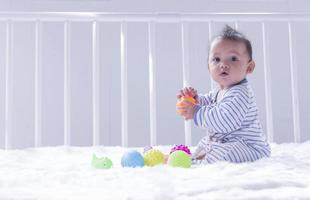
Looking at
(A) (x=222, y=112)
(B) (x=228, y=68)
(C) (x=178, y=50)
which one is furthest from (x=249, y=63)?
(C) (x=178, y=50)

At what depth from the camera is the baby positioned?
3.71 ft

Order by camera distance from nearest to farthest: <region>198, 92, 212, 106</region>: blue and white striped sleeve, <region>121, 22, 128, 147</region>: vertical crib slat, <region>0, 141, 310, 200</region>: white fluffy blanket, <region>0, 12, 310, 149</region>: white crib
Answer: <region>0, 141, 310, 200</region>: white fluffy blanket, <region>198, 92, 212, 106</region>: blue and white striped sleeve, <region>121, 22, 128, 147</region>: vertical crib slat, <region>0, 12, 310, 149</region>: white crib

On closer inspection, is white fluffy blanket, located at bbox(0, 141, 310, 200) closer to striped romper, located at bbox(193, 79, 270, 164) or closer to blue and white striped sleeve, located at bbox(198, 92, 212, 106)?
striped romper, located at bbox(193, 79, 270, 164)

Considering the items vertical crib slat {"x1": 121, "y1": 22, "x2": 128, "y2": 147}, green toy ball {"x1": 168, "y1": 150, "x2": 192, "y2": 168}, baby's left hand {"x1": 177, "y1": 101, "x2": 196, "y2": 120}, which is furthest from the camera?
vertical crib slat {"x1": 121, "y1": 22, "x2": 128, "y2": 147}

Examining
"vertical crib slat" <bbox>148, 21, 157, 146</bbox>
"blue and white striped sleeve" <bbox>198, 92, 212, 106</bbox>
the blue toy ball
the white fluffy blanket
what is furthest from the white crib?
the white fluffy blanket

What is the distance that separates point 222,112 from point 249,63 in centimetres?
19

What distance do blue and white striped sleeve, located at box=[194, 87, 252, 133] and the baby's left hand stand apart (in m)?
0.01

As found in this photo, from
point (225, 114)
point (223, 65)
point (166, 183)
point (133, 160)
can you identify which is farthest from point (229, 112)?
point (166, 183)

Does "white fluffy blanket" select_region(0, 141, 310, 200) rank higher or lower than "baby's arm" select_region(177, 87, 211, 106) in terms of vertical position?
lower

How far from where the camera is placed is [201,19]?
5.55ft

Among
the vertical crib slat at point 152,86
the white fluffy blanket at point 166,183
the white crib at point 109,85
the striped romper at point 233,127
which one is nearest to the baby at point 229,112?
the striped romper at point 233,127

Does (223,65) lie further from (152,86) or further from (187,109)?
(152,86)

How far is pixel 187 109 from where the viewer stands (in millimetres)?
1161

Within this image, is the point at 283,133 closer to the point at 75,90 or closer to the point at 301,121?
the point at 301,121
